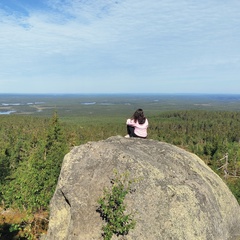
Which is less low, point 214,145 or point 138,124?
point 138,124

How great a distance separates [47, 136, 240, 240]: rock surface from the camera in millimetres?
9531

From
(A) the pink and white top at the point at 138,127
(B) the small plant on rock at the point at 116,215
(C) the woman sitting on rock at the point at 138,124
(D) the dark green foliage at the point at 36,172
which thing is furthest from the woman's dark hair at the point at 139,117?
(D) the dark green foliage at the point at 36,172

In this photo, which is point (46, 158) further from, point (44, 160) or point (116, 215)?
point (116, 215)

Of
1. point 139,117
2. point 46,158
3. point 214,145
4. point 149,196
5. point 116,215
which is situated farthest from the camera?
point 214,145

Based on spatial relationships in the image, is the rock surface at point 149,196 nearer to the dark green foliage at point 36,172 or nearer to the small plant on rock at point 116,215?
the small plant on rock at point 116,215

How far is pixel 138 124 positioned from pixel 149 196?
476 cm

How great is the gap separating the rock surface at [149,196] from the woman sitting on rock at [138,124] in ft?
5.57

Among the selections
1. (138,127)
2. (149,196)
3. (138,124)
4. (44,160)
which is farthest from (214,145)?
(149,196)

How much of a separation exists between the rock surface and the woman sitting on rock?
1697mm

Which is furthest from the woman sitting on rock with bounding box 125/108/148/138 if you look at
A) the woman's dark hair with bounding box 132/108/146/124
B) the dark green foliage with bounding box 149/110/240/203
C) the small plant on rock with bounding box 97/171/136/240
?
the dark green foliage with bounding box 149/110/240/203

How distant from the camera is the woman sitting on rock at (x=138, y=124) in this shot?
44.7 ft

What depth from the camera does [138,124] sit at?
45.3 ft

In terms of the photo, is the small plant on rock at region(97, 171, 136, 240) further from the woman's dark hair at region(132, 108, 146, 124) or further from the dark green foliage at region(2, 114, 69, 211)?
the woman's dark hair at region(132, 108, 146, 124)

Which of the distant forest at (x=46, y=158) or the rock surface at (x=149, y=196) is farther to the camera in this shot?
the distant forest at (x=46, y=158)
